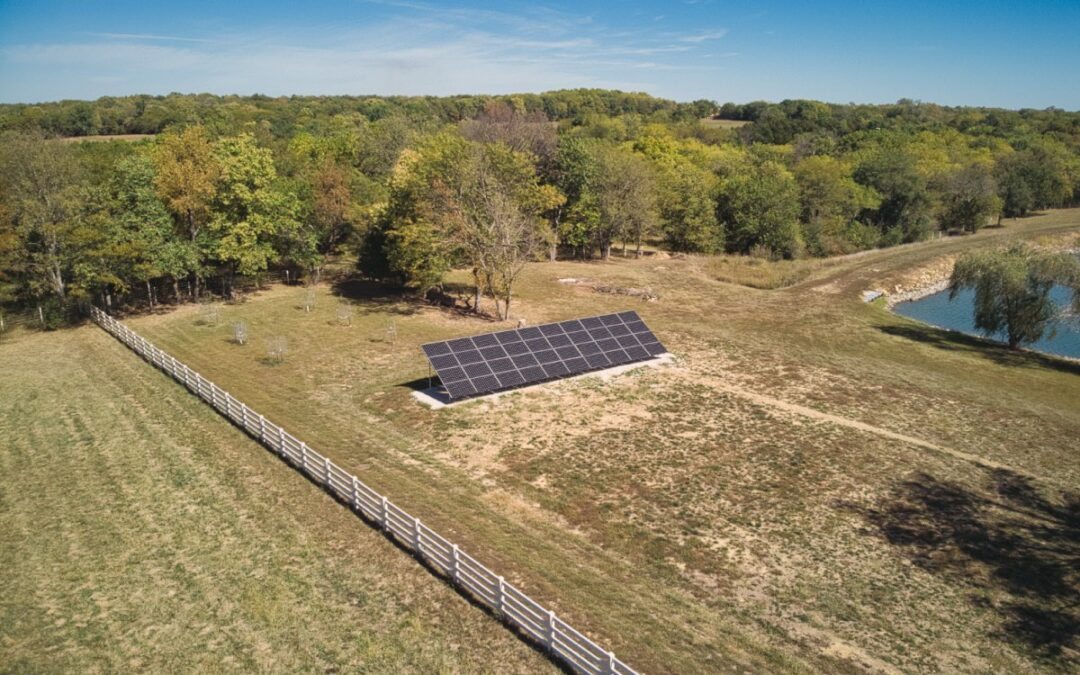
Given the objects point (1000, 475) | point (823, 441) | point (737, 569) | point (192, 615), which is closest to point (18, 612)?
point (192, 615)

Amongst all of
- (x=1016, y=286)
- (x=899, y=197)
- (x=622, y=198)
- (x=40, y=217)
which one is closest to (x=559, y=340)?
(x=1016, y=286)

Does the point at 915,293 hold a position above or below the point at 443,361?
below

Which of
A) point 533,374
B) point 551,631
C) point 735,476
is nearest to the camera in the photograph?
point 551,631

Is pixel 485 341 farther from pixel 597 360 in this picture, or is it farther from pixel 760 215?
pixel 760 215

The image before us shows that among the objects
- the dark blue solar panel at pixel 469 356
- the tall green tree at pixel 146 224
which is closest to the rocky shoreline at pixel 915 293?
the dark blue solar panel at pixel 469 356

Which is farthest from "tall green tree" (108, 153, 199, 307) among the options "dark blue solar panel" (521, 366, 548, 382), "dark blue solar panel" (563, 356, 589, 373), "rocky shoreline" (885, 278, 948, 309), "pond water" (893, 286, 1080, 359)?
"rocky shoreline" (885, 278, 948, 309)

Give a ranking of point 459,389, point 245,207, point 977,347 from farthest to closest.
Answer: point 245,207, point 977,347, point 459,389

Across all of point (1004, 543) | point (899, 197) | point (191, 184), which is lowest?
point (1004, 543)

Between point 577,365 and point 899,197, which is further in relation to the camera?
point 899,197
